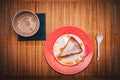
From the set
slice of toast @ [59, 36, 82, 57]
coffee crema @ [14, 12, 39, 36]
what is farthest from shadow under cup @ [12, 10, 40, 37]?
slice of toast @ [59, 36, 82, 57]

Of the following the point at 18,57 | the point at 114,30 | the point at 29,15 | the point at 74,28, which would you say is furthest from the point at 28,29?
the point at 114,30

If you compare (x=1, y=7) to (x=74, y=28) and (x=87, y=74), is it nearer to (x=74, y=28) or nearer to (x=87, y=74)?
(x=74, y=28)

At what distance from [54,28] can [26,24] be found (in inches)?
12.8

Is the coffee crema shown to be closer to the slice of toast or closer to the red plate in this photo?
the red plate

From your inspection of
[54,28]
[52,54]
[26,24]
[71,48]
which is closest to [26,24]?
[26,24]

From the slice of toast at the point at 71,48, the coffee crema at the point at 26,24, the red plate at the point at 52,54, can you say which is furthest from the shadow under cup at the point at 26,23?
the slice of toast at the point at 71,48

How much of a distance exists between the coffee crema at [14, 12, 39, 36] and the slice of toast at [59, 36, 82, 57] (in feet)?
1.31

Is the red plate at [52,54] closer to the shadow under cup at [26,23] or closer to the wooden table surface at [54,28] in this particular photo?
the wooden table surface at [54,28]

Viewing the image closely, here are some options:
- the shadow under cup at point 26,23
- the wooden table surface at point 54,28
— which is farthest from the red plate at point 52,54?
the shadow under cup at point 26,23

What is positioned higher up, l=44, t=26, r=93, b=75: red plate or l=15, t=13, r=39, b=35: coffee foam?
l=15, t=13, r=39, b=35: coffee foam

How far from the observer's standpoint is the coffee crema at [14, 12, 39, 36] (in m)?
2.95

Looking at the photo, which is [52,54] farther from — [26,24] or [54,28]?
[26,24]

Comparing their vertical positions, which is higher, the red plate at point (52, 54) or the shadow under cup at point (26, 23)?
the shadow under cup at point (26, 23)

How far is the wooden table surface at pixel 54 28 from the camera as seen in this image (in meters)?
2.97
